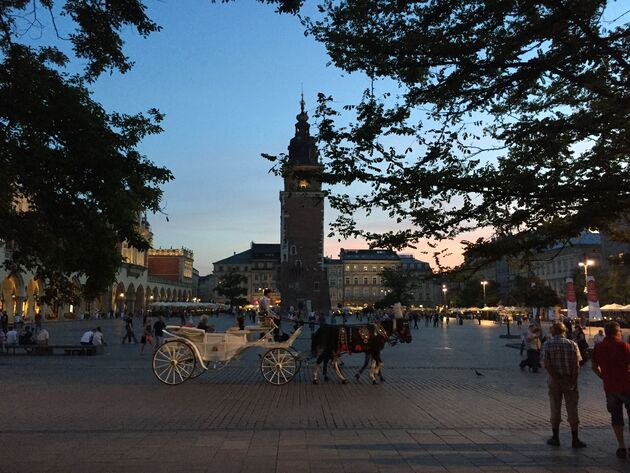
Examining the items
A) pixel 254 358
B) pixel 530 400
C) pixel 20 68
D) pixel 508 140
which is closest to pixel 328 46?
pixel 508 140

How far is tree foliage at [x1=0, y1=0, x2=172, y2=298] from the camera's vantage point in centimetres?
716

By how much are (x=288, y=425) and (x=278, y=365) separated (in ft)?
17.1

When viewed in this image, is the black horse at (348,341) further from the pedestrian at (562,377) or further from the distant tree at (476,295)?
the distant tree at (476,295)

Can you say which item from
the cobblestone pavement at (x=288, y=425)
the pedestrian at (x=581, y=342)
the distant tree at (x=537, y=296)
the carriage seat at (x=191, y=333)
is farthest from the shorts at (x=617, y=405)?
the distant tree at (x=537, y=296)

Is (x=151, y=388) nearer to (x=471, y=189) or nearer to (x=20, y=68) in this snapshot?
(x=20, y=68)

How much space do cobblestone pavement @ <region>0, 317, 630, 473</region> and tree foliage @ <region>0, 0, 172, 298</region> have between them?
2.38 m

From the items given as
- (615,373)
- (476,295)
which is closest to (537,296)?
(615,373)

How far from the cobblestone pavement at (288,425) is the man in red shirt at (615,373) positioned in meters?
0.55

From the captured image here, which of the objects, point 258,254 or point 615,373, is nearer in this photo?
point 615,373

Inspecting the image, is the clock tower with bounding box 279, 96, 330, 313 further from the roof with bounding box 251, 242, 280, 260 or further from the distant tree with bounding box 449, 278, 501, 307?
the roof with bounding box 251, 242, 280, 260

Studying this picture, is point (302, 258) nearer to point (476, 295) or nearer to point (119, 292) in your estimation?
point (119, 292)

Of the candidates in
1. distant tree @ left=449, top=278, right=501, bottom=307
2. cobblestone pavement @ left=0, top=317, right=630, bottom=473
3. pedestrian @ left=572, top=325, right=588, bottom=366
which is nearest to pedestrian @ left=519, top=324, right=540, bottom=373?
pedestrian @ left=572, top=325, right=588, bottom=366

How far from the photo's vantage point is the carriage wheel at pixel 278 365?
47.2ft

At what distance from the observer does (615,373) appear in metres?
7.48
